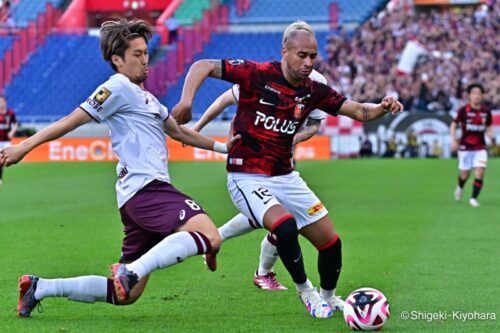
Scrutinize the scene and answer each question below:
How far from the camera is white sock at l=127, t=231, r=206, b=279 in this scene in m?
6.96

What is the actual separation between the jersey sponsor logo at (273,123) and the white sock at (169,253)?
1.37 meters

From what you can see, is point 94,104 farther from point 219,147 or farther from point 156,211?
point 219,147

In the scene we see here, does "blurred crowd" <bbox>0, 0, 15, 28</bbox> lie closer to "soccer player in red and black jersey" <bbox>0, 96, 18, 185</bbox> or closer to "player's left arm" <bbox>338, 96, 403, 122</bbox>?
"soccer player in red and black jersey" <bbox>0, 96, 18, 185</bbox>

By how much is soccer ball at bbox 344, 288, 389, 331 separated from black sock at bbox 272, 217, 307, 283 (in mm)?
580

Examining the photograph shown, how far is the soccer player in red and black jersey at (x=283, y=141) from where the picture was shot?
8023 millimetres

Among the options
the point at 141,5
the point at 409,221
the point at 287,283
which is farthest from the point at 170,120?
the point at 141,5

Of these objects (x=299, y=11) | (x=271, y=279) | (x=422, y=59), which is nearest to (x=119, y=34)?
(x=271, y=279)

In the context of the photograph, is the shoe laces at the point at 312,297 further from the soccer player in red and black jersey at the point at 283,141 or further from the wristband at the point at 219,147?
the wristband at the point at 219,147

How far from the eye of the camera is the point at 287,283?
10.0 m

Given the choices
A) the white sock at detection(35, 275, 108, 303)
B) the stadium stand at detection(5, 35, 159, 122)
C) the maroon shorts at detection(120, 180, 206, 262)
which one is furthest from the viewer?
the stadium stand at detection(5, 35, 159, 122)

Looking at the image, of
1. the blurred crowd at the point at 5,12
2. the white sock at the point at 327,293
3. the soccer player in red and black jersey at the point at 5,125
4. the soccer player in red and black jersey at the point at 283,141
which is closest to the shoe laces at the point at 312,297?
the soccer player in red and black jersey at the point at 283,141

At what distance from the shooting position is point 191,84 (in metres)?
7.65

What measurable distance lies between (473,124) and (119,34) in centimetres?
1328

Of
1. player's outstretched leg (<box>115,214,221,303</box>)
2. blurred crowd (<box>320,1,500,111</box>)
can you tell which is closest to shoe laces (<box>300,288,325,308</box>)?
player's outstretched leg (<box>115,214,221,303</box>)
